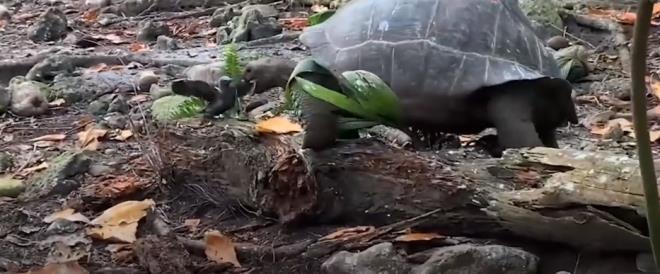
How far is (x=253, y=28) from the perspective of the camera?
5.82m

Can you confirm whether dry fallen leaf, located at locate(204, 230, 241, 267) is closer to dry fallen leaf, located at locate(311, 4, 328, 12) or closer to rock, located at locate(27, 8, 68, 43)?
rock, located at locate(27, 8, 68, 43)

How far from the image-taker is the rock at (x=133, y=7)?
710 centimetres

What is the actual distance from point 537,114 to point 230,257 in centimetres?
98

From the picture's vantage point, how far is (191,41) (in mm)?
6062

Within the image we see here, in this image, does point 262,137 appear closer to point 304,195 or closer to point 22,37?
point 304,195

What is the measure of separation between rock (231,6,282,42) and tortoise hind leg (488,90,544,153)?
3227mm

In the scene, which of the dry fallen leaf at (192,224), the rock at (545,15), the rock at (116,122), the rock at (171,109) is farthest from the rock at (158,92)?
the rock at (545,15)

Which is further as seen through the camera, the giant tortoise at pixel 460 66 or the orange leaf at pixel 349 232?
the giant tortoise at pixel 460 66

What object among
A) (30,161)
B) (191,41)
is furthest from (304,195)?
(191,41)

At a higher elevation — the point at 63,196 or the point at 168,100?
the point at 168,100

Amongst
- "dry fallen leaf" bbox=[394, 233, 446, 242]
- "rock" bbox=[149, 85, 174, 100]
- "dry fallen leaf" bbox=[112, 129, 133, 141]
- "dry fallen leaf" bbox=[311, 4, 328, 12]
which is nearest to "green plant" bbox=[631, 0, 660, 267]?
"dry fallen leaf" bbox=[394, 233, 446, 242]

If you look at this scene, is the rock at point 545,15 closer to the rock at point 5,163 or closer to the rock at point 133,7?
the rock at point 133,7

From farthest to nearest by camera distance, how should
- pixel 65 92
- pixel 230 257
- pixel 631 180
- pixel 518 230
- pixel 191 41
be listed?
pixel 191 41, pixel 65 92, pixel 230 257, pixel 518 230, pixel 631 180

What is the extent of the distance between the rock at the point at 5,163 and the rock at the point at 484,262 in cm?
194
